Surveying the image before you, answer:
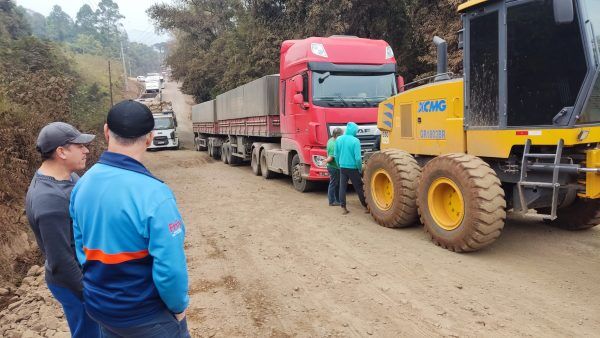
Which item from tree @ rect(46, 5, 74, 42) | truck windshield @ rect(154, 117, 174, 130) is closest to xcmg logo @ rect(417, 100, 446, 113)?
truck windshield @ rect(154, 117, 174, 130)

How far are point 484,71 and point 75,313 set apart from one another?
5.04 m

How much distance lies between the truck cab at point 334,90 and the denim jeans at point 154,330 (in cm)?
731

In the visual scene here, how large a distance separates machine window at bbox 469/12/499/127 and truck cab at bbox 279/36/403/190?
12.6 ft

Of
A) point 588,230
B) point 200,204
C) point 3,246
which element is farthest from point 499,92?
point 3,246

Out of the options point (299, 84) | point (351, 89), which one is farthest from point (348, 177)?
point (299, 84)

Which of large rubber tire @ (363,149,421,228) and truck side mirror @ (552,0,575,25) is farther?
large rubber tire @ (363,149,421,228)

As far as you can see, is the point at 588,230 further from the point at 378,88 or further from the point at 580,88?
the point at 378,88

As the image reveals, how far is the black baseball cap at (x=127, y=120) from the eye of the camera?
1.95m

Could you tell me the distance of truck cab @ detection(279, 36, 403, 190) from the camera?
9.27 metres

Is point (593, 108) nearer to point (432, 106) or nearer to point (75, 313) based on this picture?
point (432, 106)

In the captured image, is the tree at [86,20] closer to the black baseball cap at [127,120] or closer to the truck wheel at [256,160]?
the truck wheel at [256,160]

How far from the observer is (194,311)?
13.9 ft

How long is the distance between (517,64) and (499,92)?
14.5 inches

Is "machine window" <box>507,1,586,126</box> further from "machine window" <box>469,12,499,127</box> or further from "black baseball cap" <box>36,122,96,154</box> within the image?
"black baseball cap" <box>36,122,96,154</box>
